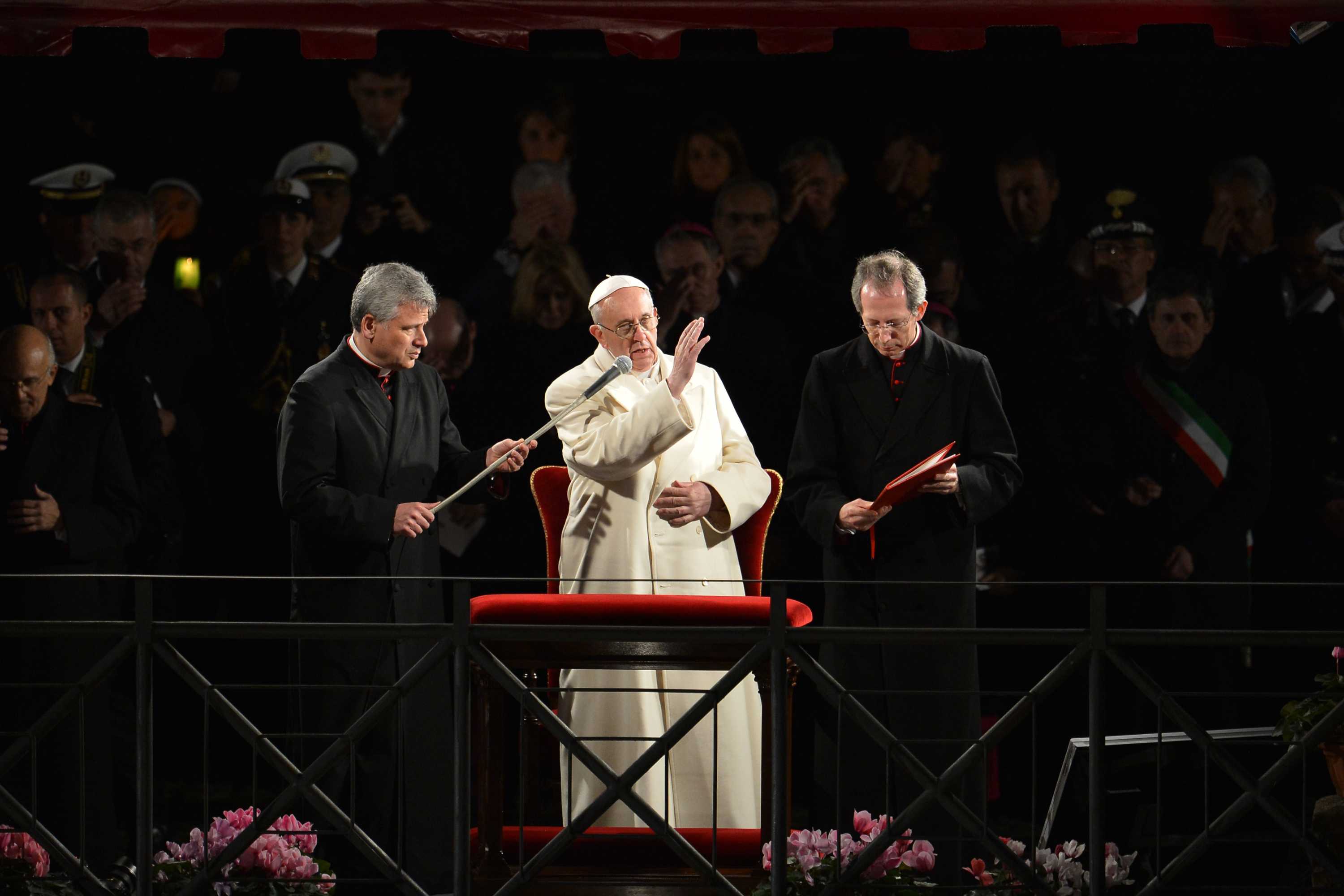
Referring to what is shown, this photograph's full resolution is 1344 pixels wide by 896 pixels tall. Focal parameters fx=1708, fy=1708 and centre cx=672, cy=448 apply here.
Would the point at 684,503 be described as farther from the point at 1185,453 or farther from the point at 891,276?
the point at 1185,453

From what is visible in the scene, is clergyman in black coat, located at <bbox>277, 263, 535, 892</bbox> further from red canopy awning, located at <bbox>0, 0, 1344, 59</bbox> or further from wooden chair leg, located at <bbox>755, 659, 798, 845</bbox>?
red canopy awning, located at <bbox>0, 0, 1344, 59</bbox>

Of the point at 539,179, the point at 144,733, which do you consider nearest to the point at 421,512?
the point at 144,733

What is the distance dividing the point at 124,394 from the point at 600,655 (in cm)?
295

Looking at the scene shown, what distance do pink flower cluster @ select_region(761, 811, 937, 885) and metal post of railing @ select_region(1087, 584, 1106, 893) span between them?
0.38m

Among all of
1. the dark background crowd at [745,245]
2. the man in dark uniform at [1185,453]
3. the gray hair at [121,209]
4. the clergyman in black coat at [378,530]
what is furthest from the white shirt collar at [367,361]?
the man in dark uniform at [1185,453]

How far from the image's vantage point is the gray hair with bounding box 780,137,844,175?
6.20 m

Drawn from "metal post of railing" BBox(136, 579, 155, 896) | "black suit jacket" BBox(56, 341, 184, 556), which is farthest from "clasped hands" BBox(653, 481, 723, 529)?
"black suit jacket" BBox(56, 341, 184, 556)

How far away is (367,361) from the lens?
4879 mm

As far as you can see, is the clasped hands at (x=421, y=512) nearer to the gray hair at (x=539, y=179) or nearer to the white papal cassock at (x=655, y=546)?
the white papal cassock at (x=655, y=546)

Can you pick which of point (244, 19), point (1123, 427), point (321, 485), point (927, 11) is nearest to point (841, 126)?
point (927, 11)

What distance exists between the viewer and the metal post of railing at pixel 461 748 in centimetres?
372

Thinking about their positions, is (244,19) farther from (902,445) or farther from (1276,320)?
(1276,320)

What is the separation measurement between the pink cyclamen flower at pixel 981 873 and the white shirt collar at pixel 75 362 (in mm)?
3775

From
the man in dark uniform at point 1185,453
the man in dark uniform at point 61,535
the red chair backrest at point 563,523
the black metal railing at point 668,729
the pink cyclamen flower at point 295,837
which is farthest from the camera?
the man in dark uniform at point 1185,453
